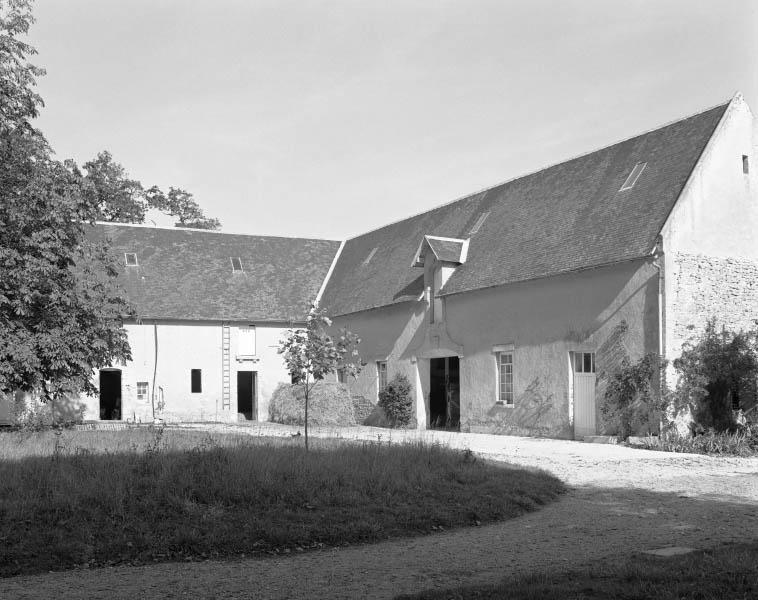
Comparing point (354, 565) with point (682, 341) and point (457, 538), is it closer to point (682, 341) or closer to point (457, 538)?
point (457, 538)

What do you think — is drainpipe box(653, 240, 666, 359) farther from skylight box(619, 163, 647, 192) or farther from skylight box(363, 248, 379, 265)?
skylight box(363, 248, 379, 265)

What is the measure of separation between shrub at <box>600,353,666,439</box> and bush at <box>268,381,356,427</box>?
1138 centimetres

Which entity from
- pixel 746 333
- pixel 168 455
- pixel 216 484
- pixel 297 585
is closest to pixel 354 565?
pixel 297 585

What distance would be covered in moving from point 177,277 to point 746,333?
76.1 feet

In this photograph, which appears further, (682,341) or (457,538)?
(682,341)

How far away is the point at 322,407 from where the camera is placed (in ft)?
98.0

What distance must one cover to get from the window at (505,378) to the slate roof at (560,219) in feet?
7.43

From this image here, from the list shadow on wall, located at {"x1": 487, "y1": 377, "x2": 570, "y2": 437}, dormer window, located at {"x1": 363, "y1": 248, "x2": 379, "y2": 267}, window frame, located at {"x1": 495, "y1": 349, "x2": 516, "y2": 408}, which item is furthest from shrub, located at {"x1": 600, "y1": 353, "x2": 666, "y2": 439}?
dormer window, located at {"x1": 363, "y1": 248, "x2": 379, "y2": 267}

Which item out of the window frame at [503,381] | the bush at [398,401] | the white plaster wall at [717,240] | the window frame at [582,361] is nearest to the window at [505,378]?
the window frame at [503,381]

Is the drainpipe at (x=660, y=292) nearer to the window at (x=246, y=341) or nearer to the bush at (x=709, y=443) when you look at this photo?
the bush at (x=709, y=443)

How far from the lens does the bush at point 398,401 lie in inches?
1145

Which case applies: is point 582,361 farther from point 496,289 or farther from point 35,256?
point 35,256

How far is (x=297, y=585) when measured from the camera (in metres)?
7.26

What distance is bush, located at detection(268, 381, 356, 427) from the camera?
97.9ft
